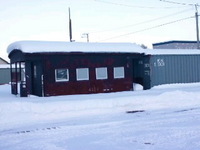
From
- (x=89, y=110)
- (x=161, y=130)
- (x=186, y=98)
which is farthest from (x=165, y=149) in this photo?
(x=186, y=98)

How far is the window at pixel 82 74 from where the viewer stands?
21080 millimetres

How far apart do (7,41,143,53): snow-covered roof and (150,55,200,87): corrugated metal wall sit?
7.52ft

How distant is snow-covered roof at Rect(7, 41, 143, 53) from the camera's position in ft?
63.8

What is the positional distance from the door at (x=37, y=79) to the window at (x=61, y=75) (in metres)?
1.12

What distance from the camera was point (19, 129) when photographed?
10391 mm

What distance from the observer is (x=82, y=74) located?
837 inches

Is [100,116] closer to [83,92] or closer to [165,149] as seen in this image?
[165,149]

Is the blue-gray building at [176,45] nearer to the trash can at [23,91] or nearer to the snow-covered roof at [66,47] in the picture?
the snow-covered roof at [66,47]

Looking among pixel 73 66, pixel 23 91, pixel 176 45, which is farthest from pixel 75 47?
pixel 176 45

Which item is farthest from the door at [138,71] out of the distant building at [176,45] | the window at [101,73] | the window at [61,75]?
the distant building at [176,45]

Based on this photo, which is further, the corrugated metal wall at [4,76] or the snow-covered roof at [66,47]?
the corrugated metal wall at [4,76]

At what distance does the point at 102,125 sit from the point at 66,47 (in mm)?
11204

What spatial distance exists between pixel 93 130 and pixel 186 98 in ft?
30.7

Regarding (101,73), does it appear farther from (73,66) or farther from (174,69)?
(174,69)
